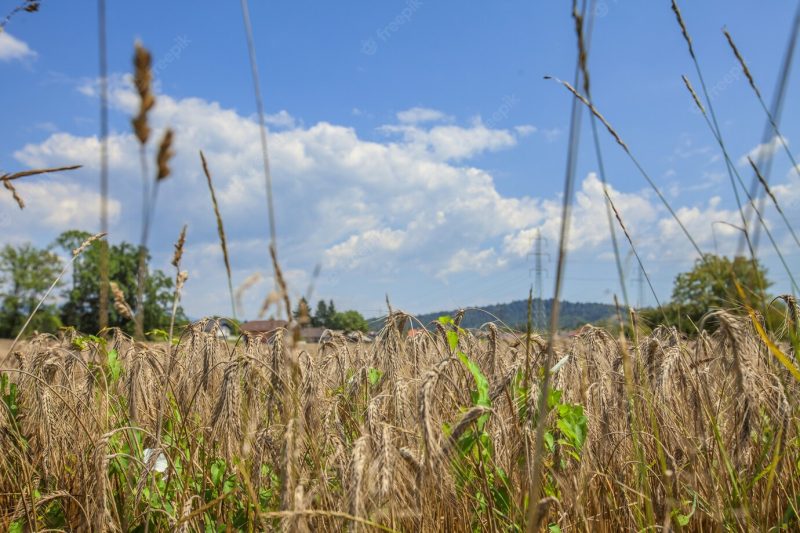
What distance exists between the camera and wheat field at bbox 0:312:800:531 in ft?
6.45

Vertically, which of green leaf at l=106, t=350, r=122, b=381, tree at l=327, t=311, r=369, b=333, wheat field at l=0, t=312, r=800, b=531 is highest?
tree at l=327, t=311, r=369, b=333

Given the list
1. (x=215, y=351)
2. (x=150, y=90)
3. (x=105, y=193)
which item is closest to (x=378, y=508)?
(x=105, y=193)

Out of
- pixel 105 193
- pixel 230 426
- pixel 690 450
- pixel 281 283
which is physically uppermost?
pixel 105 193

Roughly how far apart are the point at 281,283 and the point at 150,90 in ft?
1.45

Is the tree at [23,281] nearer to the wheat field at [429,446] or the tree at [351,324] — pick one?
the tree at [351,324]

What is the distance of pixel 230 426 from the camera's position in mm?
2135

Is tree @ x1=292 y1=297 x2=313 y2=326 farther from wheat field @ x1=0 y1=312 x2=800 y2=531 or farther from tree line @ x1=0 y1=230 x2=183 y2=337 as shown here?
tree line @ x1=0 y1=230 x2=183 y2=337

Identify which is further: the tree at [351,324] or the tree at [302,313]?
the tree at [351,324]

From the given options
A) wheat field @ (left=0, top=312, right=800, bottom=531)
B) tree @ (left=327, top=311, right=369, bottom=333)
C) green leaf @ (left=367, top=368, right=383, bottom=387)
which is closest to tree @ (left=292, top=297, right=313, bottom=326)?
wheat field @ (left=0, top=312, right=800, bottom=531)

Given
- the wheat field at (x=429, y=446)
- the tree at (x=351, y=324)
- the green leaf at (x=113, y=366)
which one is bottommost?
the wheat field at (x=429, y=446)

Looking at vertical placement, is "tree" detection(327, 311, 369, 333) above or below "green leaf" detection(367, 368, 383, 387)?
above

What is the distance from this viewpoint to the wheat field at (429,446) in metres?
1.97

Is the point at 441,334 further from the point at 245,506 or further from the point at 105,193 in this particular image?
the point at 105,193

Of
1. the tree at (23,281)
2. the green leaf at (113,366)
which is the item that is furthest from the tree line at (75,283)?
the green leaf at (113,366)
